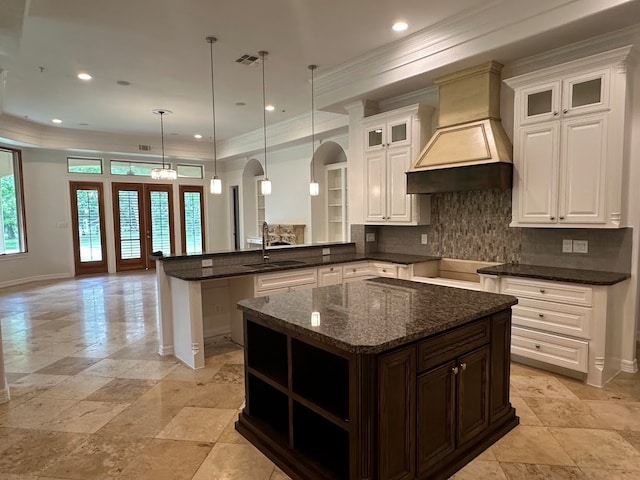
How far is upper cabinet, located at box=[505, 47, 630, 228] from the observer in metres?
3.11

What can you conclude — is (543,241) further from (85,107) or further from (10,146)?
(10,146)

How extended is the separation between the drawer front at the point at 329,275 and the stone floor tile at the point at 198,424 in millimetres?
1955

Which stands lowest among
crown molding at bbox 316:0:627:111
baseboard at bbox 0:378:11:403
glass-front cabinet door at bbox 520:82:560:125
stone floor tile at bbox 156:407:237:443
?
stone floor tile at bbox 156:407:237:443

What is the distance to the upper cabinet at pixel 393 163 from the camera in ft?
15.1

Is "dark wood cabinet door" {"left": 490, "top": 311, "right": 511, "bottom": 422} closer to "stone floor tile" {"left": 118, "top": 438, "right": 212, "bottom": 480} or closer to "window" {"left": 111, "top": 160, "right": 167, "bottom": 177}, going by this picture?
"stone floor tile" {"left": 118, "top": 438, "right": 212, "bottom": 480}

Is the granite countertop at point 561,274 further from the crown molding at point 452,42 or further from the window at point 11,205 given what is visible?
the window at point 11,205

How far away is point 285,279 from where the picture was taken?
4.20 meters

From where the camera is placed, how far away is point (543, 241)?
12.7 feet

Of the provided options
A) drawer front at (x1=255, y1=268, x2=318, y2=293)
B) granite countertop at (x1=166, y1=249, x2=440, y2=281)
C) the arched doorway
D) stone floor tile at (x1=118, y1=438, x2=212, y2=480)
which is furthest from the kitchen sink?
the arched doorway

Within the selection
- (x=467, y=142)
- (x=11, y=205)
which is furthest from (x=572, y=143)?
(x=11, y=205)

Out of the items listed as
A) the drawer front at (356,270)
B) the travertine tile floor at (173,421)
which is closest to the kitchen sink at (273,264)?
the drawer front at (356,270)

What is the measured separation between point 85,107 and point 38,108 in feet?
2.76

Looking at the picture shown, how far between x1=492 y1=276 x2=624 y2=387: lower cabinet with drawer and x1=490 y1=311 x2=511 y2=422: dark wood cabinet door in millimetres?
1094

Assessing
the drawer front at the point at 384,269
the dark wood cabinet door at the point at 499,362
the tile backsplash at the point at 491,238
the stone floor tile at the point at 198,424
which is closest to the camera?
the dark wood cabinet door at the point at 499,362
